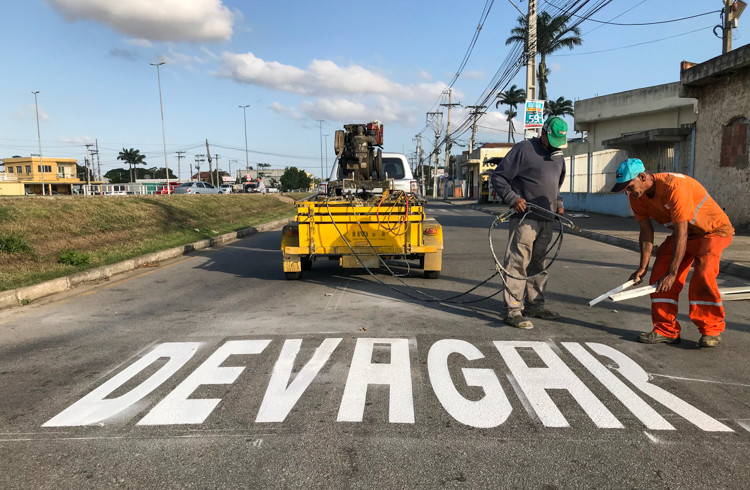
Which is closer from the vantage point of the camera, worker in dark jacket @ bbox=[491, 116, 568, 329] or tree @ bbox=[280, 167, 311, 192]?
worker in dark jacket @ bbox=[491, 116, 568, 329]

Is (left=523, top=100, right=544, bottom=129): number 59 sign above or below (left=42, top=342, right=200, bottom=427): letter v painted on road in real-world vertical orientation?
above

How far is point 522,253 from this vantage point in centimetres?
572

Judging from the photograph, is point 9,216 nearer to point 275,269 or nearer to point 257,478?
point 275,269

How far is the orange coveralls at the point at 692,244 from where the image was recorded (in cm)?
454

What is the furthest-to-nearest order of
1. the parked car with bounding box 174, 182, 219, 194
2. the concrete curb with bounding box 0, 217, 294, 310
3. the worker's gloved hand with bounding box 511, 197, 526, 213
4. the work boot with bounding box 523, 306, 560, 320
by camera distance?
the parked car with bounding box 174, 182, 219, 194 → the concrete curb with bounding box 0, 217, 294, 310 → the work boot with bounding box 523, 306, 560, 320 → the worker's gloved hand with bounding box 511, 197, 526, 213

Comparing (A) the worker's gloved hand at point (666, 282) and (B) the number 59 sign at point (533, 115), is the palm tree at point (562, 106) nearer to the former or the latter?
(B) the number 59 sign at point (533, 115)

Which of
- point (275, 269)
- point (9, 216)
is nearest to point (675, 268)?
point (275, 269)

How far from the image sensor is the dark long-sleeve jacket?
5.67 meters

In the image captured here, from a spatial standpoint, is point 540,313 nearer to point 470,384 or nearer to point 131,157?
point 470,384

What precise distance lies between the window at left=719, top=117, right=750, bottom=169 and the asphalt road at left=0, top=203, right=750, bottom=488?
10.2 metres

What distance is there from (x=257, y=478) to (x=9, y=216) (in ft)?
39.9

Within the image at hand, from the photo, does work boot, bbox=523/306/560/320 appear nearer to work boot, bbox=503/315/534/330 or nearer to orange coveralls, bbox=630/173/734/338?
work boot, bbox=503/315/534/330

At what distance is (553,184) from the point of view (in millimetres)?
5730

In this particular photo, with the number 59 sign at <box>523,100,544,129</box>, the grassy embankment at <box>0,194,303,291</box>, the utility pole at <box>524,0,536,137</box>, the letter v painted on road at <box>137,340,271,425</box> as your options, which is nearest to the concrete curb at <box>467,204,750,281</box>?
the number 59 sign at <box>523,100,544,129</box>
